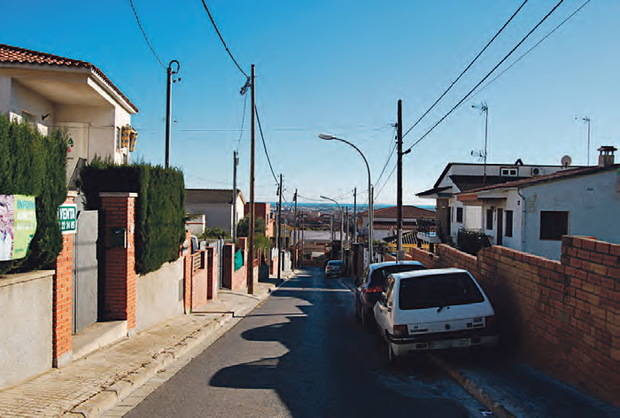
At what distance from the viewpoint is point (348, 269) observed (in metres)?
62.9

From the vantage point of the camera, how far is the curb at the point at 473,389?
6277 mm

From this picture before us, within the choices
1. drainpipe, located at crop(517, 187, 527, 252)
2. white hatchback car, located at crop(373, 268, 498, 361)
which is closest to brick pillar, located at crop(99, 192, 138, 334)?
white hatchback car, located at crop(373, 268, 498, 361)

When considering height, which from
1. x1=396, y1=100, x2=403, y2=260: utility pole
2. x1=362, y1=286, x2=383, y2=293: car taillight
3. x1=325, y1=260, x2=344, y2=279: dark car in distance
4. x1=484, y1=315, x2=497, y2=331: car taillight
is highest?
x1=396, y1=100, x2=403, y2=260: utility pole

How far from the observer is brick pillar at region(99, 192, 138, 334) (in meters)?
11.1

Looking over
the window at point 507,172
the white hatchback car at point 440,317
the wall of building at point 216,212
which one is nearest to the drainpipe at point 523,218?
the white hatchback car at point 440,317

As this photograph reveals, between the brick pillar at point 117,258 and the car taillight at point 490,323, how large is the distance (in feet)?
21.8

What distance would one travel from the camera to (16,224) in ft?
23.9

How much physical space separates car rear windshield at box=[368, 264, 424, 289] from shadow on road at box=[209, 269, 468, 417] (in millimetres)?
1273

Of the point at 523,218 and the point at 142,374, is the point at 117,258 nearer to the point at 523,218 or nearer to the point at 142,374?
the point at 142,374

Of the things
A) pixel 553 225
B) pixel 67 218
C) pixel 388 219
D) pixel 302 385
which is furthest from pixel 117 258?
pixel 388 219

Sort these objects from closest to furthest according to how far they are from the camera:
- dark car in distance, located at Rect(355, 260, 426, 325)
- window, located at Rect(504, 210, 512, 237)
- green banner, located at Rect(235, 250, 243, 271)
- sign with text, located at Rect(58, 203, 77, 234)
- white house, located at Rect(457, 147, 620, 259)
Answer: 1. sign with text, located at Rect(58, 203, 77, 234)
2. dark car in distance, located at Rect(355, 260, 426, 325)
3. white house, located at Rect(457, 147, 620, 259)
4. window, located at Rect(504, 210, 512, 237)
5. green banner, located at Rect(235, 250, 243, 271)

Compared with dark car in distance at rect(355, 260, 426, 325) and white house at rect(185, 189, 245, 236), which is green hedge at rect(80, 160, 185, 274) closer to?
dark car in distance at rect(355, 260, 426, 325)

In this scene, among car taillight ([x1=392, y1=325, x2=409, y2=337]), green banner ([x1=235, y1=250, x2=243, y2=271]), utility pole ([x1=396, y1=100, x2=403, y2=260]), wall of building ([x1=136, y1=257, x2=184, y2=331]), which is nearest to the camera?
car taillight ([x1=392, y1=325, x2=409, y2=337])

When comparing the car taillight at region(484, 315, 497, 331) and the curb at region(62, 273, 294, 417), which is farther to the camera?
the car taillight at region(484, 315, 497, 331)
